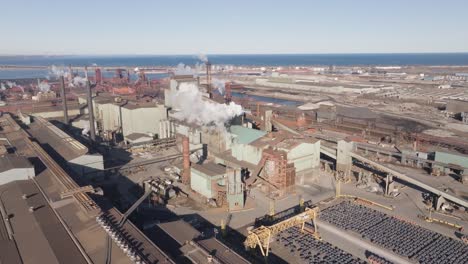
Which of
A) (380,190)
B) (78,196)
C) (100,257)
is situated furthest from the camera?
(380,190)

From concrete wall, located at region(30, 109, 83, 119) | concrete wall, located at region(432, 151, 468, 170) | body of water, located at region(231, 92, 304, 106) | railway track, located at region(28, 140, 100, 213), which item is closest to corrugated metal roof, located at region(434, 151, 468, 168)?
concrete wall, located at region(432, 151, 468, 170)

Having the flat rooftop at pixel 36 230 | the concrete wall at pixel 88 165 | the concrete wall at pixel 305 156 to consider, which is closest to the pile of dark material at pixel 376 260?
the concrete wall at pixel 305 156

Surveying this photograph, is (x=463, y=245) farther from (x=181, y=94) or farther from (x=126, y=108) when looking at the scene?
(x=126, y=108)

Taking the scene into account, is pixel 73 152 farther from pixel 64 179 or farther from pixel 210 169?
pixel 210 169

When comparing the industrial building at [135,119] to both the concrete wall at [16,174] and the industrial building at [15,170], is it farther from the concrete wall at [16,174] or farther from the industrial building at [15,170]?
the concrete wall at [16,174]

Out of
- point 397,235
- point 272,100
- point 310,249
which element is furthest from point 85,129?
point 272,100

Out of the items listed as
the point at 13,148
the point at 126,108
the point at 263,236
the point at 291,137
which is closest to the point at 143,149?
the point at 126,108
